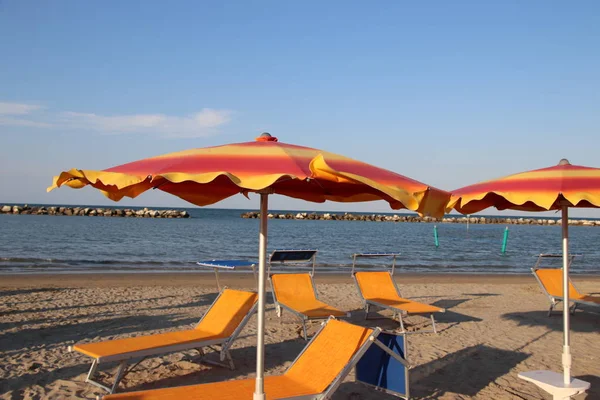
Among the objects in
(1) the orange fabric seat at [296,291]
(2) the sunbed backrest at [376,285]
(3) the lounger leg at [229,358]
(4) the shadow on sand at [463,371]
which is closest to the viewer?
(4) the shadow on sand at [463,371]

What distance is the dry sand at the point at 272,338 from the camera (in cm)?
503

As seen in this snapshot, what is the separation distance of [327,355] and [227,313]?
175cm

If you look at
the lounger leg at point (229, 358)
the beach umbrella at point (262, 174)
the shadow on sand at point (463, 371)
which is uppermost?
the beach umbrella at point (262, 174)

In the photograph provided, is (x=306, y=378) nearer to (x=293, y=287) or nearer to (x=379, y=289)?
(x=293, y=287)

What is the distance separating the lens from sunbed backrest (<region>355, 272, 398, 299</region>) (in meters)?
8.15

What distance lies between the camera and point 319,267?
1928 cm

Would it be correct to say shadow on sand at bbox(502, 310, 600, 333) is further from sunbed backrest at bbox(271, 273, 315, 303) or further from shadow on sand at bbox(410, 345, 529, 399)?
sunbed backrest at bbox(271, 273, 315, 303)

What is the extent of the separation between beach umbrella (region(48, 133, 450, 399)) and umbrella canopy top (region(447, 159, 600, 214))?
1012 millimetres

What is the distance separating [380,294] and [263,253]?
495 centimetres

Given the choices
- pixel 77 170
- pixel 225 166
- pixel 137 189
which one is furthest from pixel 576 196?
pixel 77 170

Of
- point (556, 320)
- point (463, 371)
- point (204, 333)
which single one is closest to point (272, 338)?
point (204, 333)

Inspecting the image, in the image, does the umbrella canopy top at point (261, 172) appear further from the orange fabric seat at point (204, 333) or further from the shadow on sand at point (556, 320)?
the shadow on sand at point (556, 320)

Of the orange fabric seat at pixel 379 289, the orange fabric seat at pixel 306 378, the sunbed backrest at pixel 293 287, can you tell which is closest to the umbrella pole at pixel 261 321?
the orange fabric seat at pixel 306 378

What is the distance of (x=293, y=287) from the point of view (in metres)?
7.91
